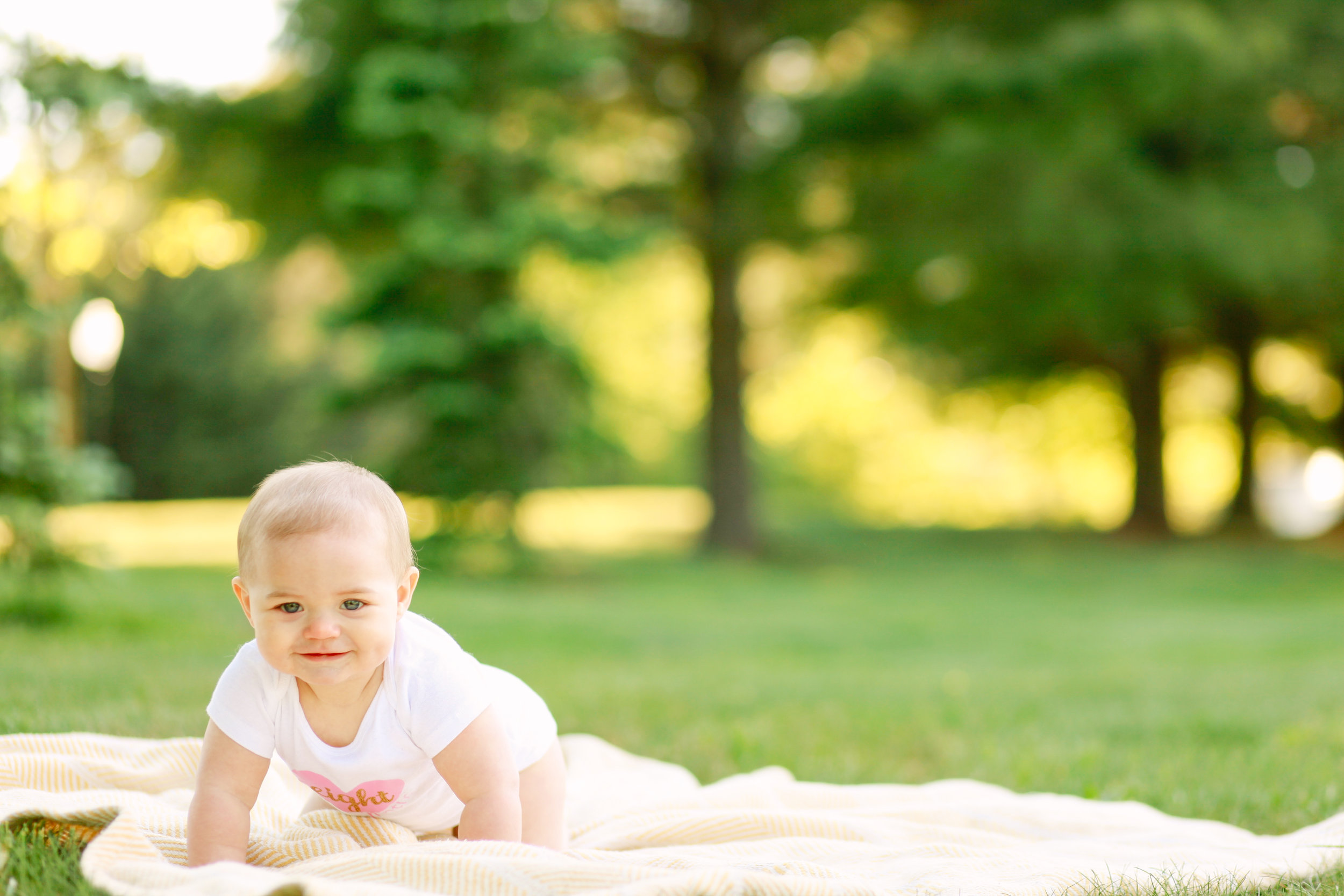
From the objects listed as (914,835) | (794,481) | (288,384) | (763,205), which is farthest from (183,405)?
(914,835)

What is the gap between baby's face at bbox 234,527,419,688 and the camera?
194 centimetres

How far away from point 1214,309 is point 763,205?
300 inches

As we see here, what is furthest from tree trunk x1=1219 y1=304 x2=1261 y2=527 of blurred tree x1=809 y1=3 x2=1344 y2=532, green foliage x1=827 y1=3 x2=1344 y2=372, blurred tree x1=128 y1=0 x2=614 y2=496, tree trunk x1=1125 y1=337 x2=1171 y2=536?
blurred tree x1=128 y1=0 x2=614 y2=496

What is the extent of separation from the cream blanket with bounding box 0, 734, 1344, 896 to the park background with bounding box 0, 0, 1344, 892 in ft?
2.20

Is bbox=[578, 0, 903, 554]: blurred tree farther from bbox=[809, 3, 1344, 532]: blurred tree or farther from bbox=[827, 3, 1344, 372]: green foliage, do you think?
bbox=[827, 3, 1344, 372]: green foliage

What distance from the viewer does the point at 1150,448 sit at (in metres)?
16.9

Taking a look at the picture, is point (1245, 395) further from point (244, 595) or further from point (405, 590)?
point (244, 595)

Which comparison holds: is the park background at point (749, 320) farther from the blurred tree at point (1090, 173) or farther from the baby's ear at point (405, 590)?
the baby's ear at point (405, 590)

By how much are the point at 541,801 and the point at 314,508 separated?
2.48 ft

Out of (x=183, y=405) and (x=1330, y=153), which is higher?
(x=1330, y=153)

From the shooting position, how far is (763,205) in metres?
13.2

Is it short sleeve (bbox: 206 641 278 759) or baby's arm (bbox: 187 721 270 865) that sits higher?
short sleeve (bbox: 206 641 278 759)

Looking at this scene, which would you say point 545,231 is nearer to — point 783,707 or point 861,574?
point 861,574

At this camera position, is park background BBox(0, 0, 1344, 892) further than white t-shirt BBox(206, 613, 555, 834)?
Yes
